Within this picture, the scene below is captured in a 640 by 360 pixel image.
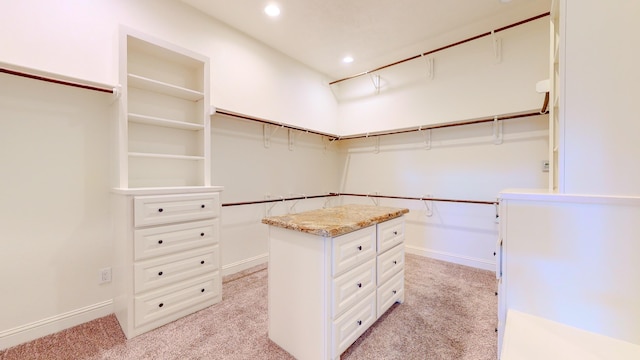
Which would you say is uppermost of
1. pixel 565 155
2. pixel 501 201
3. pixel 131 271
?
pixel 565 155

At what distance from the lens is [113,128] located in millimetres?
2037

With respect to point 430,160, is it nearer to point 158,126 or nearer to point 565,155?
point 565,155

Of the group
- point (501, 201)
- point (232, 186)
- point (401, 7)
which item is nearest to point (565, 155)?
point (501, 201)

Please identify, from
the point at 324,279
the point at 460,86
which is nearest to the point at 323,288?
the point at 324,279

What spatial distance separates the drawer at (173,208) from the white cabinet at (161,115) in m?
0.24

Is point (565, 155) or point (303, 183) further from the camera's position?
point (303, 183)

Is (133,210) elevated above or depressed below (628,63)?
below

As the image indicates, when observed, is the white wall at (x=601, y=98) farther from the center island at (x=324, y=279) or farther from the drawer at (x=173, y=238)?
the drawer at (x=173, y=238)

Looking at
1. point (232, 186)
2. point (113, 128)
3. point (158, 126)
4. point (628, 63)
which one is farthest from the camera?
point (232, 186)

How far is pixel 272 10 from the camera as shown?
2557mm

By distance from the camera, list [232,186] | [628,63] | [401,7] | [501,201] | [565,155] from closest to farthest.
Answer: [628,63] → [565,155] → [501,201] → [401,7] → [232,186]

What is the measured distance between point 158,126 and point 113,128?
1.14ft

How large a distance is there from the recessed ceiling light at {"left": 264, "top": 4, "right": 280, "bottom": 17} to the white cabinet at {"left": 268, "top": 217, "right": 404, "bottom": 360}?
2.22m

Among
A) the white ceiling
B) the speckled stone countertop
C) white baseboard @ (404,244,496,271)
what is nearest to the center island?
the speckled stone countertop
